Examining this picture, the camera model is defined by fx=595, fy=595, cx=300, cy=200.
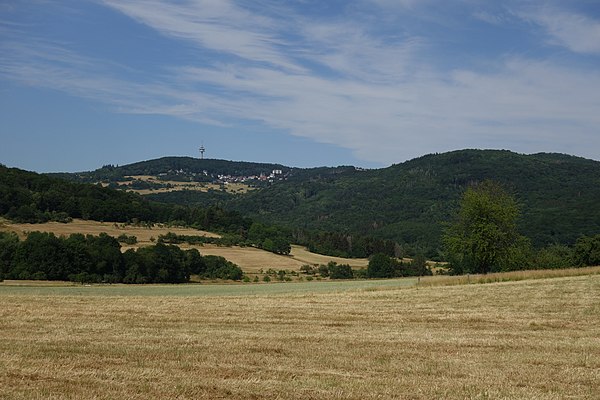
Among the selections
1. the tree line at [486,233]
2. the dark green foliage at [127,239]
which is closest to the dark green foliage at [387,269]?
the tree line at [486,233]

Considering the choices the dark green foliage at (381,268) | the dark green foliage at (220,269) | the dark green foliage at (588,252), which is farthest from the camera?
the dark green foliage at (381,268)

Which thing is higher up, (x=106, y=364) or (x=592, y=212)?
(x=592, y=212)

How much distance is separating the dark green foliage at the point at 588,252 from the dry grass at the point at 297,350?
48.8 meters

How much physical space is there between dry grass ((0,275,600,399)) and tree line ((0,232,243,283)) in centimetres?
3000

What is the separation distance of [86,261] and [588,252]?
6027cm

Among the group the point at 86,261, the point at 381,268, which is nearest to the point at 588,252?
the point at 381,268

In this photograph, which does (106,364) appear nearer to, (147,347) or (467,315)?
(147,347)

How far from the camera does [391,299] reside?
3431 centimetres

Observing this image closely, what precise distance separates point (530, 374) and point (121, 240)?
→ 276ft

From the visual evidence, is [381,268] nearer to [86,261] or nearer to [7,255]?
[86,261]

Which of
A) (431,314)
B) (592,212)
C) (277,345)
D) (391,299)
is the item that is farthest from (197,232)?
(592,212)

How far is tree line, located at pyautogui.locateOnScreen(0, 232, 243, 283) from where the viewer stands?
58025 mm

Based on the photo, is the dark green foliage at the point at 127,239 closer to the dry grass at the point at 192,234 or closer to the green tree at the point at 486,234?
the dry grass at the point at 192,234

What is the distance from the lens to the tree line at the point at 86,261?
58.0 m
